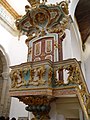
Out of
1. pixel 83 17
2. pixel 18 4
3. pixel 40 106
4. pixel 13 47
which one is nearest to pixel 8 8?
pixel 18 4

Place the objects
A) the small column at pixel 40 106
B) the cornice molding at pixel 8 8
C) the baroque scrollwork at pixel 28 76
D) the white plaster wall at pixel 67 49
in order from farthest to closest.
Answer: the cornice molding at pixel 8 8 < the white plaster wall at pixel 67 49 < the small column at pixel 40 106 < the baroque scrollwork at pixel 28 76

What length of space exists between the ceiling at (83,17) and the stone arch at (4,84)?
151 inches

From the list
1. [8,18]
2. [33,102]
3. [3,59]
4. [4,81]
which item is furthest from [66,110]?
[8,18]

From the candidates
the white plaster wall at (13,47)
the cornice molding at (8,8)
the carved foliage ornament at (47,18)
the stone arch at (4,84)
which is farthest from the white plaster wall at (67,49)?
the cornice molding at (8,8)

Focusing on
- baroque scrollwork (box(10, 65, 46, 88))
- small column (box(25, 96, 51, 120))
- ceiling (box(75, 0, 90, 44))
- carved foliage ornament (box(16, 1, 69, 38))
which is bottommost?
small column (box(25, 96, 51, 120))

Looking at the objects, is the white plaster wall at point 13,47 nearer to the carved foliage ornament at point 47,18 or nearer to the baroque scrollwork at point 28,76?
the carved foliage ornament at point 47,18

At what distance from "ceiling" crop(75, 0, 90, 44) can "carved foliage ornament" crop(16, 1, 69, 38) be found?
2.77 m

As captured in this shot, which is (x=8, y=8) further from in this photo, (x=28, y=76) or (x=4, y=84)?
(x=28, y=76)

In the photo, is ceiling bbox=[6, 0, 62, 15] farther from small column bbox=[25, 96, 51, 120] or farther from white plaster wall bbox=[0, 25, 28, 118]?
small column bbox=[25, 96, 51, 120]

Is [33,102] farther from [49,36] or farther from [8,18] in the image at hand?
[8,18]

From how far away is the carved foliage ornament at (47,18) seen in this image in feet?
15.3

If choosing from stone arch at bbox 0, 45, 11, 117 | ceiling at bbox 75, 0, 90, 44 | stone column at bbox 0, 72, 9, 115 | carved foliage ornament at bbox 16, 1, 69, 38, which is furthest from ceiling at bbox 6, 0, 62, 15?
stone column at bbox 0, 72, 9, 115

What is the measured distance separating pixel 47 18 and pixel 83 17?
11.4 feet

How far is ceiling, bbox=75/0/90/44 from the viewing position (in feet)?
23.6
